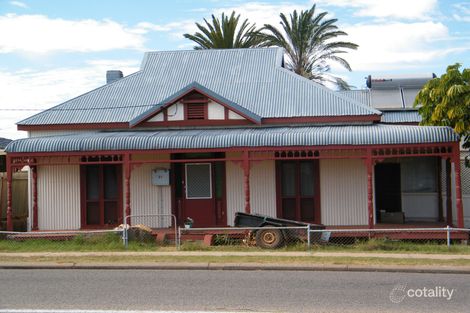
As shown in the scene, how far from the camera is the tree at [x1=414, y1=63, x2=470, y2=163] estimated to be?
17.9 metres

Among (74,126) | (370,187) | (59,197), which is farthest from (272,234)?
(74,126)

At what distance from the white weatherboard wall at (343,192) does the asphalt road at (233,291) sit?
6862 millimetres

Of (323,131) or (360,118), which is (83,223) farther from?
(360,118)

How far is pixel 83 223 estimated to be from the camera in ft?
66.4

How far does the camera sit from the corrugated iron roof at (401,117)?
76.1 feet

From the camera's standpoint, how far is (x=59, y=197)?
66.5ft

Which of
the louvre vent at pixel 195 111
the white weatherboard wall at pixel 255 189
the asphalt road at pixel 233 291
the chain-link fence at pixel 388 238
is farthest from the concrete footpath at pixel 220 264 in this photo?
the louvre vent at pixel 195 111

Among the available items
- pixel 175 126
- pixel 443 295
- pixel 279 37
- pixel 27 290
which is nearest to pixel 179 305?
pixel 27 290

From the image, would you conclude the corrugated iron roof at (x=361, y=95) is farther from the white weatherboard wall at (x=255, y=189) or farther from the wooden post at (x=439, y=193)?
the white weatherboard wall at (x=255, y=189)

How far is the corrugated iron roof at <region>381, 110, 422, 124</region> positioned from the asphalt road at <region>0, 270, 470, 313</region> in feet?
37.0

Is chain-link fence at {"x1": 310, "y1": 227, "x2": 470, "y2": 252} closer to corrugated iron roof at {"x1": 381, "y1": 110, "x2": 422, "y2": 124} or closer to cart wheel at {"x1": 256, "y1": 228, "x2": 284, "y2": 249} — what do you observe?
cart wheel at {"x1": 256, "y1": 228, "x2": 284, "y2": 249}

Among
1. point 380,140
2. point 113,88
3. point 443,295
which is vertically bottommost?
point 443,295

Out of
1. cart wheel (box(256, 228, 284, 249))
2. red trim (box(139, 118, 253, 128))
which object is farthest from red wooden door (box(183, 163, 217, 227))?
cart wheel (box(256, 228, 284, 249))

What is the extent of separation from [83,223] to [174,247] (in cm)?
451
